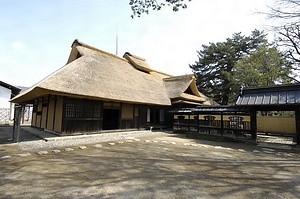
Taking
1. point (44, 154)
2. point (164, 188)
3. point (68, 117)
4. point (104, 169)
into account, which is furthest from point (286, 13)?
point (68, 117)

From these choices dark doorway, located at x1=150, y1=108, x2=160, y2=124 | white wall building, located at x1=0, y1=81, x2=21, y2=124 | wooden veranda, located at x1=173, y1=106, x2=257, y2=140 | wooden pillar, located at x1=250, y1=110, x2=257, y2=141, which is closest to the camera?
wooden pillar, located at x1=250, y1=110, x2=257, y2=141

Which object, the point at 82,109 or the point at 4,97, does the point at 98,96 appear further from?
the point at 4,97

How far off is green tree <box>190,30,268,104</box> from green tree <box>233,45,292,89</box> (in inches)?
215

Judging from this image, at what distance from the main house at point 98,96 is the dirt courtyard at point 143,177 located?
3.82 m

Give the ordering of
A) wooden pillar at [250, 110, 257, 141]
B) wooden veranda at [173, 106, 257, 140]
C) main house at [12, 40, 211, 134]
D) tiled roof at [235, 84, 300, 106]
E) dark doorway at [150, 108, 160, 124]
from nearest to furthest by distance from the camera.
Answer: tiled roof at [235, 84, 300, 106]
main house at [12, 40, 211, 134]
wooden pillar at [250, 110, 257, 141]
wooden veranda at [173, 106, 257, 140]
dark doorway at [150, 108, 160, 124]

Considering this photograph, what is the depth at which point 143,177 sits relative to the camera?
3783 millimetres

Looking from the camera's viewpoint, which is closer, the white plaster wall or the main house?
the main house

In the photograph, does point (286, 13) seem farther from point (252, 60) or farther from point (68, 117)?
point (252, 60)

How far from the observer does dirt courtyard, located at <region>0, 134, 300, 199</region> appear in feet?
9.98

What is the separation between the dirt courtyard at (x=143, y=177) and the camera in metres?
3.04

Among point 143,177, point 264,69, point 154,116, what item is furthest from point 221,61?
point 143,177

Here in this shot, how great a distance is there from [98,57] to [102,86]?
3.79 m

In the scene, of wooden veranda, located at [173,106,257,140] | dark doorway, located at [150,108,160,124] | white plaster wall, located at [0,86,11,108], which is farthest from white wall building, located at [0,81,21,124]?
wooden veranda, located at [173,106,257,140]

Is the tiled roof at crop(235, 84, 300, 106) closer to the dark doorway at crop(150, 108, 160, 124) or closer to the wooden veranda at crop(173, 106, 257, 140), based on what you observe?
the wooden veranda at crop(173, 106, 257, 140)
